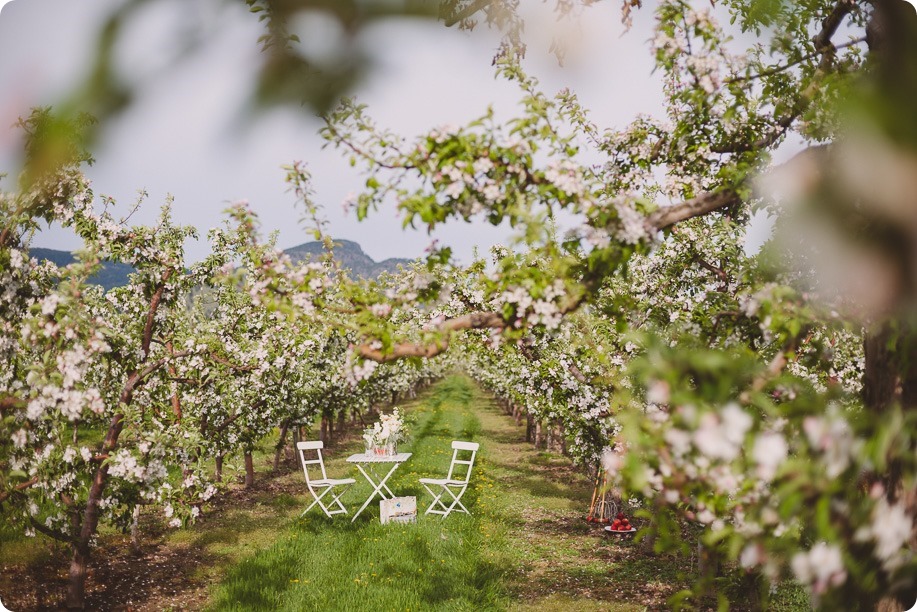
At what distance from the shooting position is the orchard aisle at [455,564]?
275 inches

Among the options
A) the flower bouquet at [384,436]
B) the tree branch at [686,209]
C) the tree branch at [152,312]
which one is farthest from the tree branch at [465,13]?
the flower bouquet at [384,436]

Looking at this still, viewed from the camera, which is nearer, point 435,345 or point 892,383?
point 892,383

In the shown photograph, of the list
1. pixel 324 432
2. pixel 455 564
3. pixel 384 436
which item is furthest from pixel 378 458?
pixel 324 432

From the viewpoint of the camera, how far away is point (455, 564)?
26.9ft

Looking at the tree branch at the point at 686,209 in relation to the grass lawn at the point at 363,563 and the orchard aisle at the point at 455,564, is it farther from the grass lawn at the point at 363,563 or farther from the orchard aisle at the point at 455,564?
the orchard aisle at the point at 455,564

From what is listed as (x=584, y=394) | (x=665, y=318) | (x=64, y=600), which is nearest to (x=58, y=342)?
Answer: (x=64, y=600)

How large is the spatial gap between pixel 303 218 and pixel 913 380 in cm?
308

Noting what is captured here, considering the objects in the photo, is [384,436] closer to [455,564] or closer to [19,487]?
[455,564]

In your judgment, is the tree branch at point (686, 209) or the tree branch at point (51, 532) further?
the tree branch at point (51, 532)

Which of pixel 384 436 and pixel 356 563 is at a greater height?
pixel 384 436

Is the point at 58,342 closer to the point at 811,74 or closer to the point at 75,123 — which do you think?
the point at 75,123

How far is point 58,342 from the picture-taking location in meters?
4.29

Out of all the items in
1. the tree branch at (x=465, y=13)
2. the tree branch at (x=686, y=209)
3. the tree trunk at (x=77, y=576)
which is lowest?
the tree trunk at (x=77, y=576)

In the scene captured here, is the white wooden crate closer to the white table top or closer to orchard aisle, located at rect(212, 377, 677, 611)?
orchard aisle, located at rect(212, 377, 677, 611)
